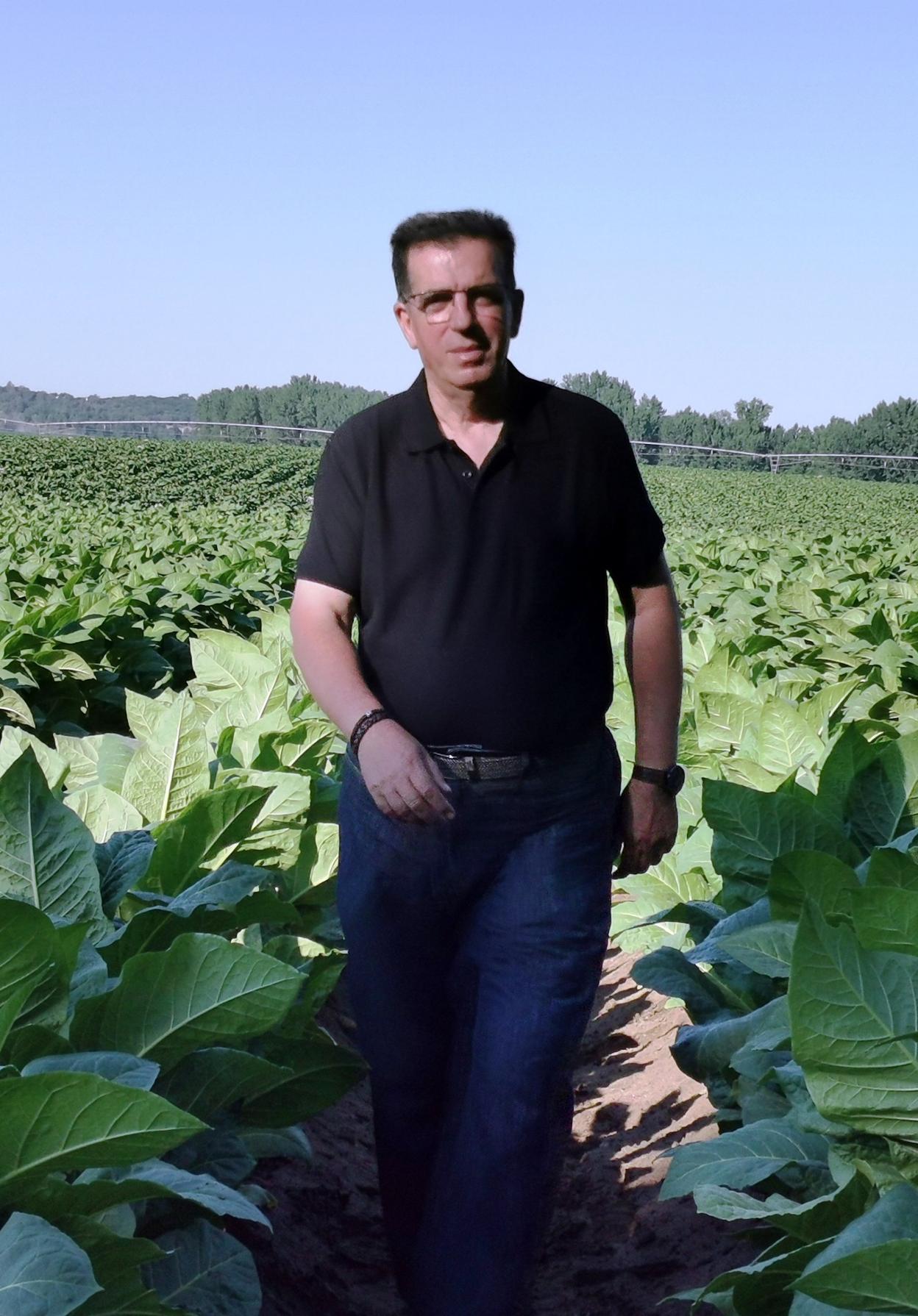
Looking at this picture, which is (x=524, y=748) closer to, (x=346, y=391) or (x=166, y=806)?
(x=166, y=806)

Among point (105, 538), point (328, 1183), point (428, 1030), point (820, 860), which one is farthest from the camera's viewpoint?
point (105, 538)

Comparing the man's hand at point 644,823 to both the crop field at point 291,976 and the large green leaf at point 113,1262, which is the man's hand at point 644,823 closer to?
the crop field at point 291,976

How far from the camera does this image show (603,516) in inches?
95.4

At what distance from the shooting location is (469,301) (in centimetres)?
231

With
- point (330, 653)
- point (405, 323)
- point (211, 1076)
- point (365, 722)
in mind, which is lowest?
point (211, 1076)

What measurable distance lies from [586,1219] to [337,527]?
78.6 inches

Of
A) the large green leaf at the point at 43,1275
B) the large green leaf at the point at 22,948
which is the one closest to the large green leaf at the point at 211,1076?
the large green leaf at the point at 22,948

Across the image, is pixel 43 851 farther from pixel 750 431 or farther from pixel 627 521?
pixel 750 431

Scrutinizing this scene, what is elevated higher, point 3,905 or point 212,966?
point 3,905

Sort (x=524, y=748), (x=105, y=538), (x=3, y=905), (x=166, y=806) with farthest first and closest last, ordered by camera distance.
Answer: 1. (x=105, y=538)
2. (x=166, y=806)
3. (x=524, y=748)
4. (x=3, y=905)

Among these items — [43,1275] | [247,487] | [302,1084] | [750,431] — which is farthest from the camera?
[750,431]

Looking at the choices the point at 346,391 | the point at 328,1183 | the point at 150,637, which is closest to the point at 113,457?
the point at 150,637

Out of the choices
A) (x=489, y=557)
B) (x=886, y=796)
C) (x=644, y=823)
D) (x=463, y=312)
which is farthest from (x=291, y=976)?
(x=886, y=796)

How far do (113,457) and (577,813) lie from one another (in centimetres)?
4368
